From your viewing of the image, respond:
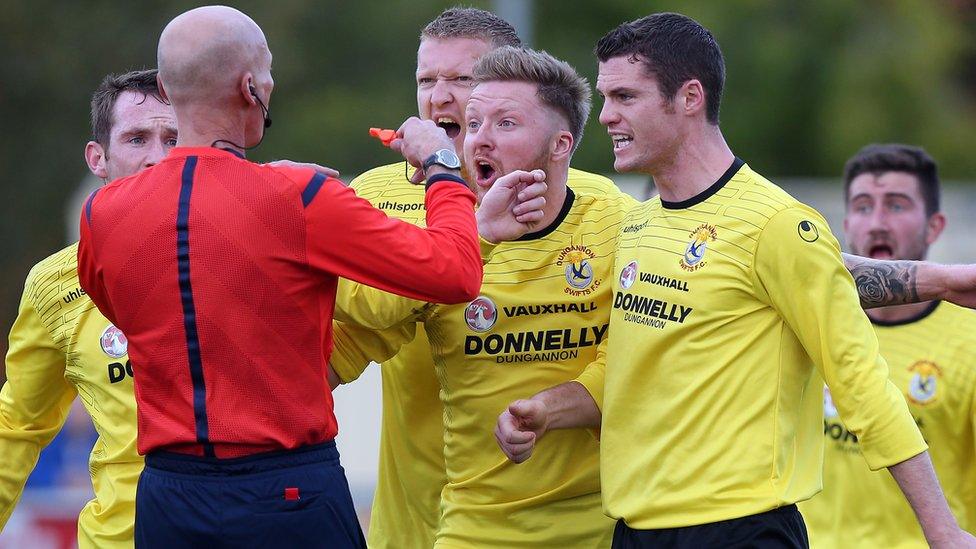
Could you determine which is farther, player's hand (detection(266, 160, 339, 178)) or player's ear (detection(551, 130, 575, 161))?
player's ear (detection(551, 130, 575, 161))

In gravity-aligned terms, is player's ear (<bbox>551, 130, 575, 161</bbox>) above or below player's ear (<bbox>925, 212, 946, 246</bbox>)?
below

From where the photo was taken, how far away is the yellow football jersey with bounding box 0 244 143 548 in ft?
18.3

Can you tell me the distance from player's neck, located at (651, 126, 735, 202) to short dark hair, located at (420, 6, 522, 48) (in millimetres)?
1336

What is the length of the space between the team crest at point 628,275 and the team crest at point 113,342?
75.2 inches

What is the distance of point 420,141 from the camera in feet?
15.8

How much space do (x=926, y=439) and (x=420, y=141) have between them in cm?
284

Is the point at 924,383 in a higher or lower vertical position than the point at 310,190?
lower

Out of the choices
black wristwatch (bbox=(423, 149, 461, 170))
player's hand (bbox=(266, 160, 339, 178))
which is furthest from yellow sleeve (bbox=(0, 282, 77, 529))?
black wristwatch (bbox=(423, 149, 461, 170))

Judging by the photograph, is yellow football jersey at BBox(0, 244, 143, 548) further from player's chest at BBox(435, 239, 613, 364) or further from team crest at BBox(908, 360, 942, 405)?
team crest at BBox(908, 360, 942, 405)

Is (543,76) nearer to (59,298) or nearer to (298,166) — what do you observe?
(298,166)

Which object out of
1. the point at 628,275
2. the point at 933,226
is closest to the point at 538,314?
the point at 628,275

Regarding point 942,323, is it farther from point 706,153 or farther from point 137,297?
point 137,297

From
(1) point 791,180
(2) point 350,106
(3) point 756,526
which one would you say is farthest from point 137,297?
(1) point 791,180

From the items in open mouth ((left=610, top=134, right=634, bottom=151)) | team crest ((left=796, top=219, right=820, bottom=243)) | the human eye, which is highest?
the human eye
